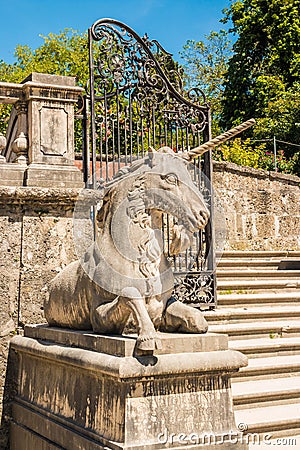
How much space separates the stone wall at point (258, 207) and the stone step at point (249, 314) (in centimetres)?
466

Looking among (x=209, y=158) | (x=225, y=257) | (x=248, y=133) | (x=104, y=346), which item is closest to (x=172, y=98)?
(x=209, y=158)

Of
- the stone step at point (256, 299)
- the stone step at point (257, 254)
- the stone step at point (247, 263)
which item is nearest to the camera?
the stone step at point (256, 299)

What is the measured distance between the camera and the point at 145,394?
352cm

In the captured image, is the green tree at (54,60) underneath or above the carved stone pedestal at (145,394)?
above

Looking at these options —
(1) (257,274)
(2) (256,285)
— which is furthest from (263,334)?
(1) (257,274)

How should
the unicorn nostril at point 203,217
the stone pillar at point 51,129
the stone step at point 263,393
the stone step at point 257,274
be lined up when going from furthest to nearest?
the stone step at point 257,274 → the stone pillar at point 51,129 → the stone step at point 263,393 → the unicorn nostril at point 203,217

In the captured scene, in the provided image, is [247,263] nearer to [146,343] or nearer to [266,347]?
[266,347]

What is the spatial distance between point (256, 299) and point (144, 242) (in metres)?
4.10

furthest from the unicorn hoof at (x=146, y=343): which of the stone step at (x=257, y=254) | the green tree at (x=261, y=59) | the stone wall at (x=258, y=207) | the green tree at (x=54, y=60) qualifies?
the green tree at (x=54, y=60)

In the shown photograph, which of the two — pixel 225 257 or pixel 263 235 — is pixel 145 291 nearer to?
pixel 225 257

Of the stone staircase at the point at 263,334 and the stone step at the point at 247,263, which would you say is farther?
the stone step at the point at 247,263

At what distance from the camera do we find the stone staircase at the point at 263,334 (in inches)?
208

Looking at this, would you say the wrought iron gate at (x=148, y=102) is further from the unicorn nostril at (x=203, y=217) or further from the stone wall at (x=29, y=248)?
the unicorn nostril at (x=203, y=217)

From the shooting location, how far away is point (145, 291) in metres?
3.83
